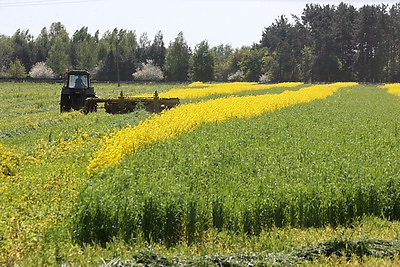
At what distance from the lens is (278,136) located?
1348 cm

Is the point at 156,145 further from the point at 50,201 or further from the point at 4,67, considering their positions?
the point at 4,67

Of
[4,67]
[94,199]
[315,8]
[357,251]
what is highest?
[315,8]

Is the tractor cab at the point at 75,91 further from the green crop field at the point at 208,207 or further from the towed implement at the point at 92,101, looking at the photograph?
the green crop field at the point at 208,207

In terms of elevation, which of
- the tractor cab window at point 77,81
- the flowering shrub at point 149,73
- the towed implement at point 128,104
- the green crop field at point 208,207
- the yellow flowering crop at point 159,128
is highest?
the flowering shrub at point 149,73

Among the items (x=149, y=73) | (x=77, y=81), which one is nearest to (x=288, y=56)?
(x=149, y=73)

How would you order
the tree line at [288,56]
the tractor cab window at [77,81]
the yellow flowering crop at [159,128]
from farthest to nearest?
the tree line at [288,56]
the tractor cab window at [77,81]
the yellow flowering crop at [159,128]

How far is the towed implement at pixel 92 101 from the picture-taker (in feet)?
76.8

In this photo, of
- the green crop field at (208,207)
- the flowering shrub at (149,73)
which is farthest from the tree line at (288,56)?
the green crop field at (208,207)

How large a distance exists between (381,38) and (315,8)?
20.3 metres

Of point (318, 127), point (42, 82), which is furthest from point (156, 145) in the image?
point (42, 82)

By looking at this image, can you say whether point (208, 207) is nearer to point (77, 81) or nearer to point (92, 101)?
point (92, 101)

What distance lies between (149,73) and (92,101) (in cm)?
7645

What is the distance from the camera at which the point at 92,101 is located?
2352 cm

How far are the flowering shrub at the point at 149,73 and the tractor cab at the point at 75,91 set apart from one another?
69436 mm
